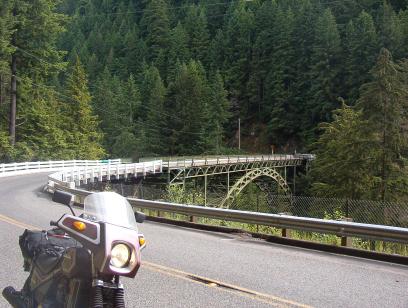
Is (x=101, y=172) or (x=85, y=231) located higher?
(x=101, y=172)

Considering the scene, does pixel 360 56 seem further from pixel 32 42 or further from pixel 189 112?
pixel 32 42

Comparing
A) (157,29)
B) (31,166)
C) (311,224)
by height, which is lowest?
(311,224)

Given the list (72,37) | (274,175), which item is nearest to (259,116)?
(274,175)

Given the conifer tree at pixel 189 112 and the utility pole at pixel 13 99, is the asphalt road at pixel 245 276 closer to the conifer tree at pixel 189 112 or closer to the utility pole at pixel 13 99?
the utility pole at pixel 13 99

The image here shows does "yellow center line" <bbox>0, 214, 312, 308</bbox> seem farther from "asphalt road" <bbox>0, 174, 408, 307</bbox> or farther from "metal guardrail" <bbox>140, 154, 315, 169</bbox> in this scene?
"metal guardrail" <bbox>140, 154, 315, 169</bbox>

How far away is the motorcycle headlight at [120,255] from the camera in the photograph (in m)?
3.21

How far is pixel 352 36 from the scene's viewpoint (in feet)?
272

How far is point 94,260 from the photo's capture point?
10.6 ft

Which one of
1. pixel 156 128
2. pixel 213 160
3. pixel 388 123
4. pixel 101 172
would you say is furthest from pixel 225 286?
pixel 156 128

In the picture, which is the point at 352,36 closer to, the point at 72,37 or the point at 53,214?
the point at 53,214

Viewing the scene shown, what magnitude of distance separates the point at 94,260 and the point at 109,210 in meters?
0.41

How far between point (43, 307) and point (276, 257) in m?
6.12

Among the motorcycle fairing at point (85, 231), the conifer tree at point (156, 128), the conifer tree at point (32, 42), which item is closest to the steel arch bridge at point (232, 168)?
the conifer tree at point (32, 42)

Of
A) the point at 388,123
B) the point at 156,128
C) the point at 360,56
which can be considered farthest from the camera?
the point at 156,128
